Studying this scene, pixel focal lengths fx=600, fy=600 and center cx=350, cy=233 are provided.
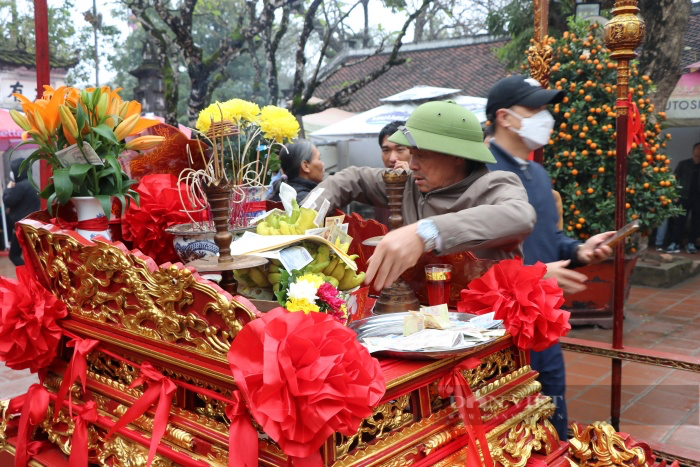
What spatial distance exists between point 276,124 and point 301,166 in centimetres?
137

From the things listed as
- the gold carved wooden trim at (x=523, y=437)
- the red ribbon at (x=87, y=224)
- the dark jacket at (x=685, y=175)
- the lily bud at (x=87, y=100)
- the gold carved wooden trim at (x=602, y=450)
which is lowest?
the dark jacket at (x=685, y=175)

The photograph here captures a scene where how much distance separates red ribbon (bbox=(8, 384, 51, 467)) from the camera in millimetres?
1560

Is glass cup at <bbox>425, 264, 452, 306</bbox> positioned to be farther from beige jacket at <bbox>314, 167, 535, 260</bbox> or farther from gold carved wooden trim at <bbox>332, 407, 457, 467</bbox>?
gold carved wooden trim at <bbox>332, 407, 457, 467</bbox>

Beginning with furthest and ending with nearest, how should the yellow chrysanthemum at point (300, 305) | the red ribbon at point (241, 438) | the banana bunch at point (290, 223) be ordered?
the banana bunch at point (290, 223)
the yellow chrysanthemum at point (300, 305)
the red ribbon at point (241, 438)

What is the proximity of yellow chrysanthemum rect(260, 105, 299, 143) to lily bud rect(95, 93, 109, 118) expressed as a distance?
0.46 m

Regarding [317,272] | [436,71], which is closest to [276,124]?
[317,272]

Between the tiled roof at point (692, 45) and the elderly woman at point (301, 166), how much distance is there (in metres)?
9.01

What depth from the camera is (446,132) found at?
1691 mm

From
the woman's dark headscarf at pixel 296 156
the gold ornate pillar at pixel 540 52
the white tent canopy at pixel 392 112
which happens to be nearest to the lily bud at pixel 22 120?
the woman's dark headscarf at pixel 296 156

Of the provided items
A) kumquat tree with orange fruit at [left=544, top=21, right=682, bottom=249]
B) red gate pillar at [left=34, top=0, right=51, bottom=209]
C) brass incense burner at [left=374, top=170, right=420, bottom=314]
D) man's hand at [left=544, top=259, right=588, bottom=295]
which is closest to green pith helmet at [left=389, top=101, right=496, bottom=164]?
brass incense burner at [left=374, top=170, right=420, bottom=314]

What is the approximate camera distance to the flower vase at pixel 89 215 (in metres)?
1.65

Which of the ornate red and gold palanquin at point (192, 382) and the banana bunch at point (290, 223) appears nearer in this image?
the ornate red and gold palanquin at point (192, 382)

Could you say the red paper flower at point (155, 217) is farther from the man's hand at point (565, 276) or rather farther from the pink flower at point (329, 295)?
the man's hand at point (565, 276)

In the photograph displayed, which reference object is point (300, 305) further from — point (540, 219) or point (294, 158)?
point (294, 158)
